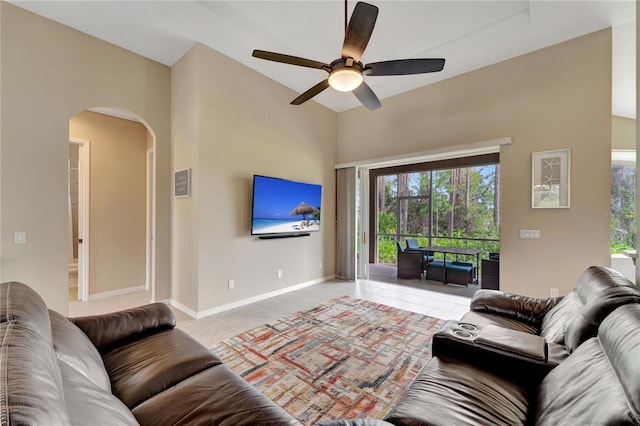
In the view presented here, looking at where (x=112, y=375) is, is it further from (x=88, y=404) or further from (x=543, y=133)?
(x=543, y=133)

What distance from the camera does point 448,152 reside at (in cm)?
410

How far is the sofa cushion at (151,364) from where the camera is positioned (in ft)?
4.33

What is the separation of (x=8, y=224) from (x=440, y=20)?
16.4 ft

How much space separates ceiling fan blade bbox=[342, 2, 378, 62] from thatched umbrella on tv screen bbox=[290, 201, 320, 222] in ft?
8.99

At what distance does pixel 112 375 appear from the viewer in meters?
1.46

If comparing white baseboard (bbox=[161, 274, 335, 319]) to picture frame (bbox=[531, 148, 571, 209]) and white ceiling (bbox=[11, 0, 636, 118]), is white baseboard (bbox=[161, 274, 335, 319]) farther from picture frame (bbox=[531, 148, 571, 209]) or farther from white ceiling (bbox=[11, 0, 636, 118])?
picture frame (bbox=[531, 148, 571, 209])

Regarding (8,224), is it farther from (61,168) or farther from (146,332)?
(146,332)

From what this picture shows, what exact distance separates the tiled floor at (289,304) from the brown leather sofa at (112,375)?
3.71 feet

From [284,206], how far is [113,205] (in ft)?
8.97

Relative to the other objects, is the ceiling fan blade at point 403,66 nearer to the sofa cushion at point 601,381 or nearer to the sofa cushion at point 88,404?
the sofa cushion at point 601,381

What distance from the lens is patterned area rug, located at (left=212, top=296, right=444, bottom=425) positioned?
189 centimetres

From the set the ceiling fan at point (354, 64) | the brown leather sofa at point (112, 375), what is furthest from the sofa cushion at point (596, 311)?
the ceiling fan at point (354, 64)

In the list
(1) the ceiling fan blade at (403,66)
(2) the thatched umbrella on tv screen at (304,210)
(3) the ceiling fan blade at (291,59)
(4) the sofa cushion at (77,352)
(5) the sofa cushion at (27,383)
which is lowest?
(4) the sofa cushion at (77,352)

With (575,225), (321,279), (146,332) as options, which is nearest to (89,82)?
(146,332)
